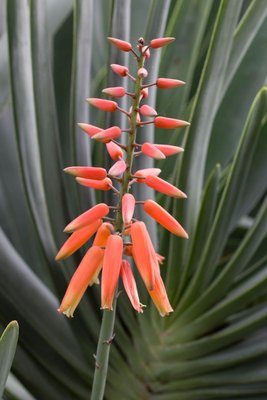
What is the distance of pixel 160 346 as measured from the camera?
1494 mm

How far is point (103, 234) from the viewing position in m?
0.98

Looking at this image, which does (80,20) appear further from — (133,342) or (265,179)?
(133,342)

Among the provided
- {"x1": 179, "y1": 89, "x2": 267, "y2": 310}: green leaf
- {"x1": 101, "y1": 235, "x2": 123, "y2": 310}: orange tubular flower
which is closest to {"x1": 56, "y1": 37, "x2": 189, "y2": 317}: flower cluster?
{"x1": 101, "y1": 235, "x2": 123, "y2": 310}: orange tubular flower

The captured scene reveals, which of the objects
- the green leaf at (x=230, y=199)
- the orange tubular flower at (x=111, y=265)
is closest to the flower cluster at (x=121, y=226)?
the orange tubular flower at (x=111, y=265)

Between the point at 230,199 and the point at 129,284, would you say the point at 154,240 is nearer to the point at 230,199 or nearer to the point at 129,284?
the point at 230,199

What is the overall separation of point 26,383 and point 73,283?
57 centimetres

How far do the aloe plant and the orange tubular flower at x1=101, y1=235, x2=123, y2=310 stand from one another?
0.47 m

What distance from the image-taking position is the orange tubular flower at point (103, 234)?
0.98m

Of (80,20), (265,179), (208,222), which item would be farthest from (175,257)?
(80,20)

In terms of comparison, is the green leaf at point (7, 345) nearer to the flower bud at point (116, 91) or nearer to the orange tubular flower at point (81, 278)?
the orange tubular flower at point (81, 278)

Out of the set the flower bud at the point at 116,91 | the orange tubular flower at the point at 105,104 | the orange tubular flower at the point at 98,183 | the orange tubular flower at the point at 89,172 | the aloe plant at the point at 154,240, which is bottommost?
the aloe plant at the point at 154,240

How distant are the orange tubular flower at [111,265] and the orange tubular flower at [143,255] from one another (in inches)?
1.1

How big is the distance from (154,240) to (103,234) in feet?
1.83


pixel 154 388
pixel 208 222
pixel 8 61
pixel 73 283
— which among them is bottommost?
pixel 154 388
